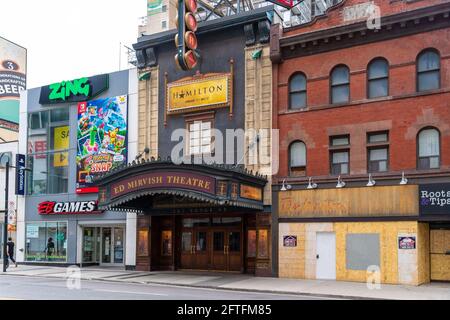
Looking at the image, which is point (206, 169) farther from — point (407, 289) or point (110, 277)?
point (407, 289)

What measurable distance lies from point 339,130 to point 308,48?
433 cm

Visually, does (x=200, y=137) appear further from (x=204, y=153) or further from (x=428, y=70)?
(x=428, y=70)

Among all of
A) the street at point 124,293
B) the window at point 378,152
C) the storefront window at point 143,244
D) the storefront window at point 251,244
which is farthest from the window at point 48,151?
the window at point 378,152

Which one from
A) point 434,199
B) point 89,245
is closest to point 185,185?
point 434,199

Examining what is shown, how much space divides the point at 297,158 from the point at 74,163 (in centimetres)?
1469

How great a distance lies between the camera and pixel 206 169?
25062 mm

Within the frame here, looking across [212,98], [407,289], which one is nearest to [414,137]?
[407,289]

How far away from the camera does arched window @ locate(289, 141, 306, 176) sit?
27.2 meters

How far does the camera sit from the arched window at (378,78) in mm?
25438

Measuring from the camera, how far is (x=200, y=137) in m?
29.9

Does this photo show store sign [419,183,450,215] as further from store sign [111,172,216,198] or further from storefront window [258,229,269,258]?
store sign [111,172,216,198]

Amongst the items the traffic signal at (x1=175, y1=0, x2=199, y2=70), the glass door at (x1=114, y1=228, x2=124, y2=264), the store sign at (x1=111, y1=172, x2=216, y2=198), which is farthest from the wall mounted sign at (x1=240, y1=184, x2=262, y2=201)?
the glass door at (x1=114, y1=228, x2=124, y2=264)

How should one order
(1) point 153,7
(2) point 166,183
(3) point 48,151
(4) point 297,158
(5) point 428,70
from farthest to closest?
1. (1) point 153,7
2. (3) point 48,151
3. (4) point 297,158
4. (2) point 166,183
5. (5) point 428,70

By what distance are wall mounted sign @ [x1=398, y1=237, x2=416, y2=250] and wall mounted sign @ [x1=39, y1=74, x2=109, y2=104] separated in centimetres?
1909
